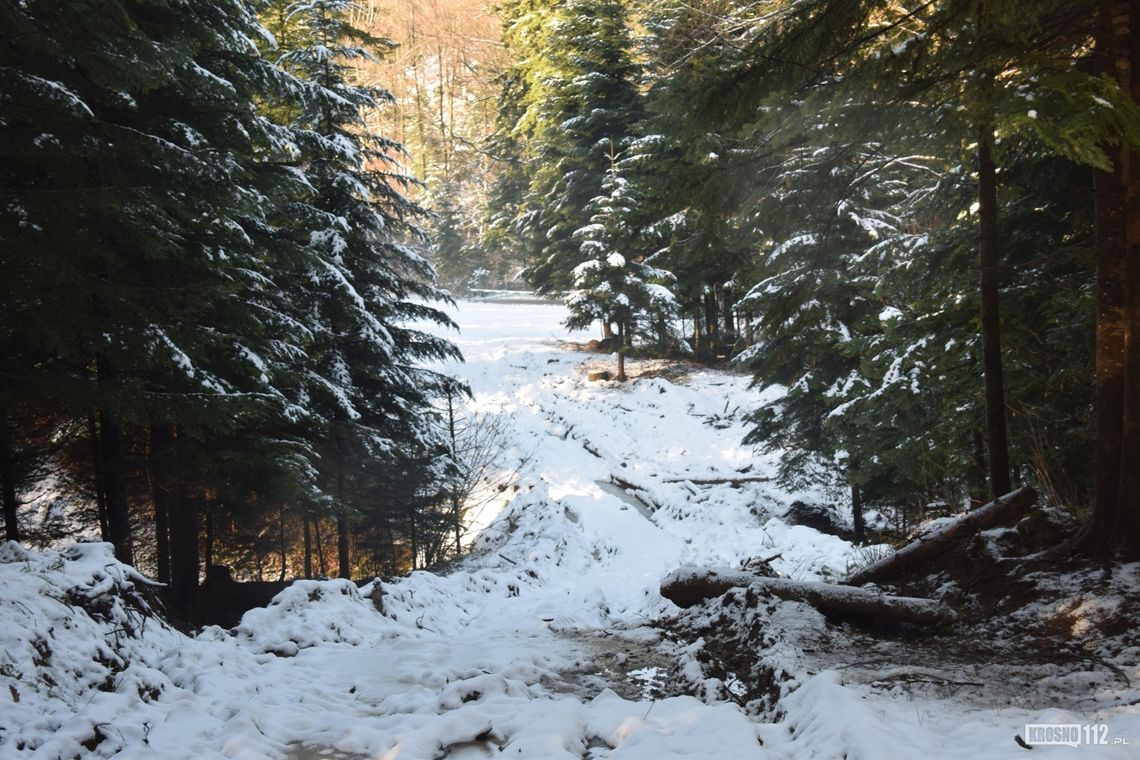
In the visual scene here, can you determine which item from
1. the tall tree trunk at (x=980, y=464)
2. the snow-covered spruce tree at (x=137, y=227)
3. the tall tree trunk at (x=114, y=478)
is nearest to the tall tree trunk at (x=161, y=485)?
the snow-covered spruce tree at (x=137, y=227)

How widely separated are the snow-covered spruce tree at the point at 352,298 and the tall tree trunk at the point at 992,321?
9368 mm

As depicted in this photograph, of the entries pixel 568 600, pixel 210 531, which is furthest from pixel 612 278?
pixel 568 600

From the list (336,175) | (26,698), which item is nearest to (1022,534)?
(26,698)

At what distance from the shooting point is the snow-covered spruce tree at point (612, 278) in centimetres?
2512

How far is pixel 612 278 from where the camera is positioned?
84.1ft

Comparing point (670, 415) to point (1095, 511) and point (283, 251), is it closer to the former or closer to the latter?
point (283, 251)

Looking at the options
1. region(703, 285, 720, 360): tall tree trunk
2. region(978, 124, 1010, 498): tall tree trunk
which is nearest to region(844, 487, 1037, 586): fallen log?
region(978, 124, 1010, 498): tall tree trunk

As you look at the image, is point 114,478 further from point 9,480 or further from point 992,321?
point 992,321

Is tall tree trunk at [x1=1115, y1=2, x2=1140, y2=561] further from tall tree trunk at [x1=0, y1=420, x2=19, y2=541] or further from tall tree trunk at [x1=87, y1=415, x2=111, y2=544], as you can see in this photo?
tall tree trunk at [x1=0, y1=420, x2=19, y2=541]

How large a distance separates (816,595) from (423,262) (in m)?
10.5

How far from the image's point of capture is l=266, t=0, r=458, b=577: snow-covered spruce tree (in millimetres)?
12180
